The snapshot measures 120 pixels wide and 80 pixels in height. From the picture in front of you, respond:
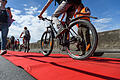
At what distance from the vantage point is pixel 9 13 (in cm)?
407

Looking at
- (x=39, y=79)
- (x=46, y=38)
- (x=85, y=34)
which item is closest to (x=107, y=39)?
(x=85, y=34)

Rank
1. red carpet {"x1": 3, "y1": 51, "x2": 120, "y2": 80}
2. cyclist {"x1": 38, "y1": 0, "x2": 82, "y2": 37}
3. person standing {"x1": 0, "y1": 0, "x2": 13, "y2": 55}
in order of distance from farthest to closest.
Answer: person standing {"x1": 0, "y1": 0, "x2": 13, "y2": 55} → cyclist {"x1": 38, "y1": 0, "x2": 82, "y2": 37} → red carpet {"x1": 3, "y1": 51, "x2": 120, "y2": 80}

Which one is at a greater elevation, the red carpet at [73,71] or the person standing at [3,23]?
the person standing at [3,23]

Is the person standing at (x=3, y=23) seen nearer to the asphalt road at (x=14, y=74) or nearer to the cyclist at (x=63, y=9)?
the cyclist at (x=63, y=9)

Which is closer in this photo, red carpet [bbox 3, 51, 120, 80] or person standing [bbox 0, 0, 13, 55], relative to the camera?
red carpet [bbox 3, 51, 120, 80]

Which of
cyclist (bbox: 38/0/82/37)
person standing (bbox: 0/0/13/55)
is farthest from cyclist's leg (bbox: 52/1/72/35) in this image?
person standing (bbox: 0/0/13/55)

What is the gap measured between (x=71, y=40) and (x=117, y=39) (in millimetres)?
3898

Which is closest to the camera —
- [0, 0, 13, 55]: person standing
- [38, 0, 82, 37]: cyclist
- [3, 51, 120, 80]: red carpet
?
[3, 51, 120, 80]: red carpet

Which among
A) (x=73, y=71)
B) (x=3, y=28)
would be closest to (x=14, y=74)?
(x=73, y=71)

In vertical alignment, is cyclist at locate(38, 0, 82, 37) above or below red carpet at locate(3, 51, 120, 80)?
above

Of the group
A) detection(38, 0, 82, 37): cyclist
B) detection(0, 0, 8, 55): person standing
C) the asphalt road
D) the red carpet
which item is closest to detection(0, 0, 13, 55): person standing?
detection(0, 0, 8, 55): person standing

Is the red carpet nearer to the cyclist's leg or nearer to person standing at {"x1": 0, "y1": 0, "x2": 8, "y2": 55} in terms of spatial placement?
the cyclist's leg

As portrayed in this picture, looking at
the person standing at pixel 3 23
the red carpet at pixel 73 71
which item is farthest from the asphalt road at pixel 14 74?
the person standing at pixel 3 23

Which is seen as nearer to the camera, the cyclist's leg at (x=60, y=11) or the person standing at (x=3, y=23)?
the cyclist's leg at (x=60, y=11)
